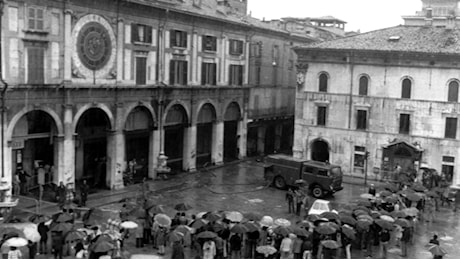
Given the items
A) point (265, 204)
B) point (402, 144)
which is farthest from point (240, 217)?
point (402, 144)

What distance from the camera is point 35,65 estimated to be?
3338 centimetres

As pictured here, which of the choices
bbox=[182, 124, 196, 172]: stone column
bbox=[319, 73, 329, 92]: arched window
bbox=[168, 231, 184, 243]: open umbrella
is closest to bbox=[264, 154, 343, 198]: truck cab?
bbox=[182, 124, 196, 172]: stone column

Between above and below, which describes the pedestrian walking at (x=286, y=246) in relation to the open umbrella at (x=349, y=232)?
below

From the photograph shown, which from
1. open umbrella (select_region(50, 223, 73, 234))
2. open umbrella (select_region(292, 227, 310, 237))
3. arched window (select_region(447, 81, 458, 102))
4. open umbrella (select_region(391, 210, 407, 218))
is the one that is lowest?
open umbrella (select_region(391, 210, 407, 218))

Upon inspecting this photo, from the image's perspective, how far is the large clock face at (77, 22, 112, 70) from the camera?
120 feet

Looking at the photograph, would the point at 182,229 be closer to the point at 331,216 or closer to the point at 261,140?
the point at 331,216

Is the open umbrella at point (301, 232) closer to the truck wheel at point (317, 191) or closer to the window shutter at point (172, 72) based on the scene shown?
the truck wheel at point (317, 191)

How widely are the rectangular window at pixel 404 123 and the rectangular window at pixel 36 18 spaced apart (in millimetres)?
28556

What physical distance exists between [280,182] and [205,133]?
38.3ft

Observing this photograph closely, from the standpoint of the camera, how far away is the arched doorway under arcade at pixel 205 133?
49912mm

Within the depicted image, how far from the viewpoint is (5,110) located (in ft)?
104

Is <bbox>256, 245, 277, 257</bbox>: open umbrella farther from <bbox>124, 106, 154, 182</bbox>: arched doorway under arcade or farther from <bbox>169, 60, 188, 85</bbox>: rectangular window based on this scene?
<bbox>169, 60, 188, 85</bbox>: rectangular window

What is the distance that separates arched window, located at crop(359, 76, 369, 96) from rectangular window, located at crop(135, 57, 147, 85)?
18.3 m

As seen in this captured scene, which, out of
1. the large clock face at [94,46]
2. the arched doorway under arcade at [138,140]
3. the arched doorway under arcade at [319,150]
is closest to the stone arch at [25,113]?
the large clock face at [94,46]
